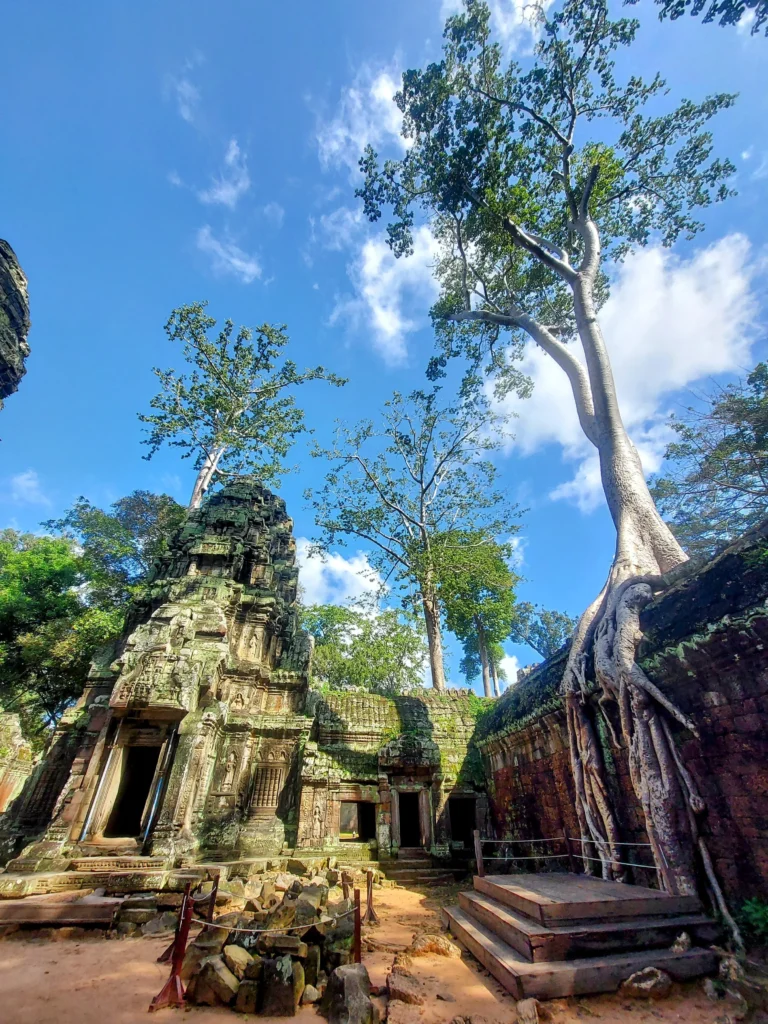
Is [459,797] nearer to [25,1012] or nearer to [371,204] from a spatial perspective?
[25,1012]

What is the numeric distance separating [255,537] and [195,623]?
4.58 meters

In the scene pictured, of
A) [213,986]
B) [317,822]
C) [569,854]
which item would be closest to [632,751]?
[569,854]

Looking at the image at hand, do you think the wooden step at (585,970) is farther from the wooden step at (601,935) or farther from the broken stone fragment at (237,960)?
the broken stone fragment at (237,960)

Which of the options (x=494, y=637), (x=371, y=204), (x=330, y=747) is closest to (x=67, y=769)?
(x=330, y=747)

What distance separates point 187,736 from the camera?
895 cm

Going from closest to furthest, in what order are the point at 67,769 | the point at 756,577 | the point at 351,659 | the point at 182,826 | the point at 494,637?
the point at 756,577
the point at 182,826
the point at 67,769
the point at 351,659
the point at 494,637

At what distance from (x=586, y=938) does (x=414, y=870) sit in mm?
6876

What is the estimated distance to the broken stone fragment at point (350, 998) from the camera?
3371 millimetres

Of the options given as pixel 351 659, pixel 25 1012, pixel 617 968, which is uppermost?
pixel 351 659

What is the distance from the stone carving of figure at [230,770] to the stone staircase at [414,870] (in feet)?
12.2

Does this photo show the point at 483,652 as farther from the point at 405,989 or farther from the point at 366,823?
the point at 405,989

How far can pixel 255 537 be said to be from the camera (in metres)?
14.9

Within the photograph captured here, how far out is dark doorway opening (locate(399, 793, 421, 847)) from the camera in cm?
1199

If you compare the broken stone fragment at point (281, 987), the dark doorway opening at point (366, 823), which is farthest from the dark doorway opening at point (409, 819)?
the broken stone fragment at point (281, 987)
